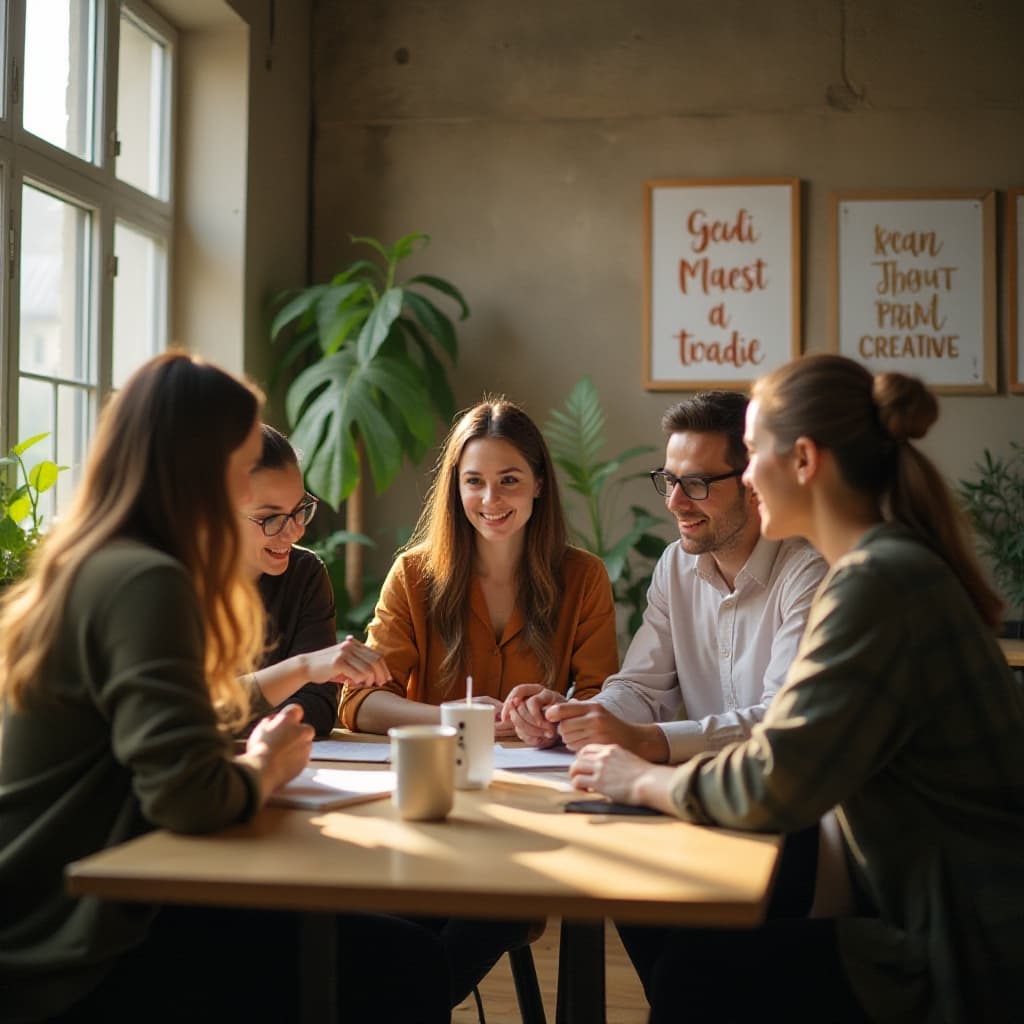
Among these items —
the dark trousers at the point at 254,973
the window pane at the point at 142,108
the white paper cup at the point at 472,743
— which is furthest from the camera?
the window pane at the point at 142,108

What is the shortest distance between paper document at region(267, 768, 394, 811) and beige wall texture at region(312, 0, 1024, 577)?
2908 millimetres

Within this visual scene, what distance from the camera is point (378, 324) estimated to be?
402cm

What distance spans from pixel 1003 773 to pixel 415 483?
3408 mm

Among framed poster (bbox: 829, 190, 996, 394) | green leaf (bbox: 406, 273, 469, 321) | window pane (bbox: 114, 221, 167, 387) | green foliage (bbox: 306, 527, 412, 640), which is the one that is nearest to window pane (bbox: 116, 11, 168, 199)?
window pane (bbox: 114, 221, 167, 387)

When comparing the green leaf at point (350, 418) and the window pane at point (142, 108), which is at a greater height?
the window pane at point (142, 108)

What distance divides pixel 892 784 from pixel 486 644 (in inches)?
45.4

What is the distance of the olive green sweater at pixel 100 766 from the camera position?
1283 millimetres

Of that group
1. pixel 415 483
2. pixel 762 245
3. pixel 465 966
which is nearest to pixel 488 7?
pixel 762 245

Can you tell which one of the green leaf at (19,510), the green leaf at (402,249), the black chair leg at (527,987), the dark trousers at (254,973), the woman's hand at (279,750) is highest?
the green leaf at (402,249)

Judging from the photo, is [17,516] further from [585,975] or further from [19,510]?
[585,975]

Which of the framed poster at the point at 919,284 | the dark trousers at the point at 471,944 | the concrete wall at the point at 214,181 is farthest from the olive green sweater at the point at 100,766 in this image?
the framed poster at the point at 919,284

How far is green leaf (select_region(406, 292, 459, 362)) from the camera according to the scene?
4.26 meters

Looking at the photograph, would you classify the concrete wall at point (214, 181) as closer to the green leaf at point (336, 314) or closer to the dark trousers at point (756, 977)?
the green leaf at point (336, 314)

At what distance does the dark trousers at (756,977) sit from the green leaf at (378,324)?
2.74 metres
